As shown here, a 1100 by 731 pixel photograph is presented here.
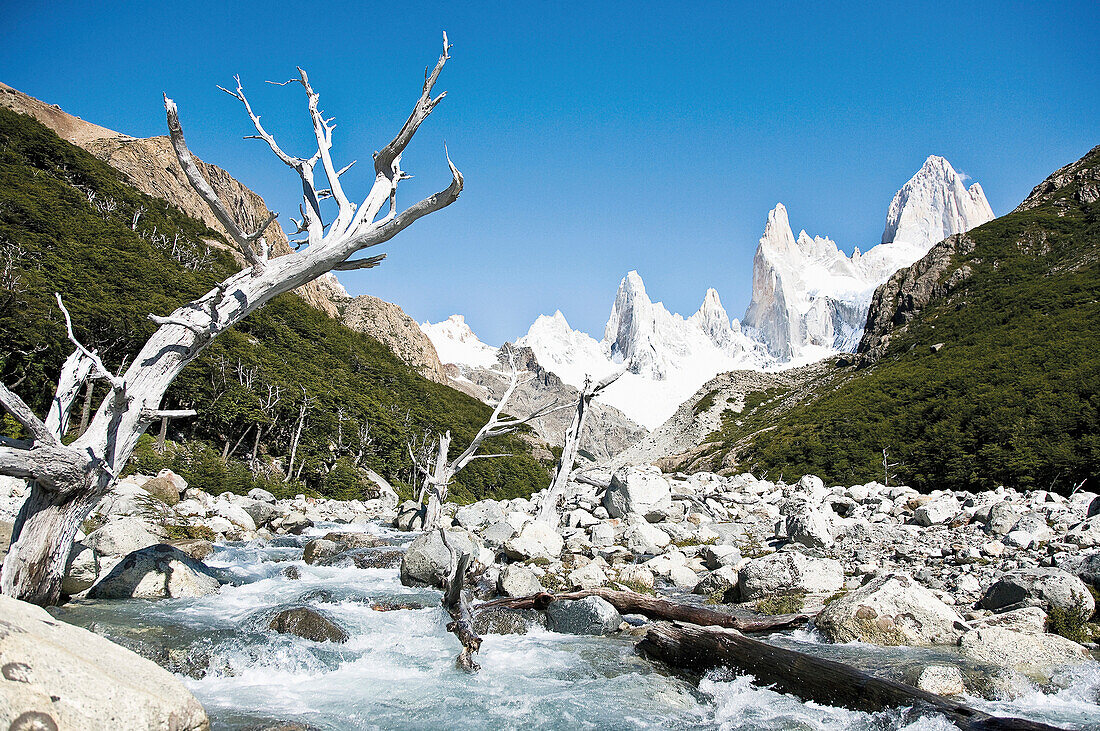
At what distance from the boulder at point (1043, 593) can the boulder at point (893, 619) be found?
118cm

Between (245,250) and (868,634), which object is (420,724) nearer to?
(868,634)

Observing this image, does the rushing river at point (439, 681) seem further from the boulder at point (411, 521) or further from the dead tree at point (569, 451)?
the boulder at point (411, 521)

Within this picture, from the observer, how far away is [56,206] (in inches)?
1822

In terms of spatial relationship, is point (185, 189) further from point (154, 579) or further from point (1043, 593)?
point (1043, 593)

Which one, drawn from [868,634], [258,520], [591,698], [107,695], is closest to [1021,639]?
[868,634]

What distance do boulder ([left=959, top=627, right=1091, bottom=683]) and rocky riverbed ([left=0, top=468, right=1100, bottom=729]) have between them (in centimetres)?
2

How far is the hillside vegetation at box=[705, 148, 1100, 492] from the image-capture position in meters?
28.3

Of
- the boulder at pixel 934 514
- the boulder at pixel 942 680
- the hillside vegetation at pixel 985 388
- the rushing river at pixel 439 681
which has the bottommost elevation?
the rushing river at pixel 439 681

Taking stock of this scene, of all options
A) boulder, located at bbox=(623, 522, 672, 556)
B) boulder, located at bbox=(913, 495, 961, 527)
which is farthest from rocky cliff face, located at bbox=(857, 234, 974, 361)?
boulder, located at bbox=(623, 522, 672, 556)

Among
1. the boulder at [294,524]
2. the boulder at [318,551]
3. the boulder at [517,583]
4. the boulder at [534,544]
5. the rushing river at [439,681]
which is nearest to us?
the rushing river at [439,681]

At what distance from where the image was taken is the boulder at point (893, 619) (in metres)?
7.79

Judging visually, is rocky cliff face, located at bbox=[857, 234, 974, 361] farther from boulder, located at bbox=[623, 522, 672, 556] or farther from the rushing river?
the rushing river

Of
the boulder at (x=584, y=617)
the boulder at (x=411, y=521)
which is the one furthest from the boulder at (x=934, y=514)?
the boulder at (x=411, y=521)

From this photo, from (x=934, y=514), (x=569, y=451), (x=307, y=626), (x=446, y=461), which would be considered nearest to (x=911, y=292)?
(x=934, y=514)
